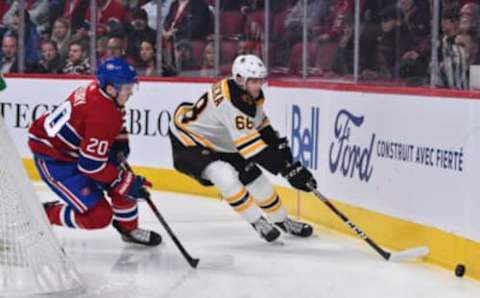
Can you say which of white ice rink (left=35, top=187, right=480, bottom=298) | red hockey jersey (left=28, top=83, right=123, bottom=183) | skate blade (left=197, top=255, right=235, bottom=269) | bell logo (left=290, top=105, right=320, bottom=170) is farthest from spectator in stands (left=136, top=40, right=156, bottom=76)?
skate blade (left=197, top=255, right=235, bottom=269)

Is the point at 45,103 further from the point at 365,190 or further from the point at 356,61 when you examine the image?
the point at 365,190

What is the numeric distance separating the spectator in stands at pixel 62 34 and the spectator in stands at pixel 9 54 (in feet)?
1.16

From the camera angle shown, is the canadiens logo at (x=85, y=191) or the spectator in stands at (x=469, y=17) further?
the spectator in stands at (x=469, y=17)

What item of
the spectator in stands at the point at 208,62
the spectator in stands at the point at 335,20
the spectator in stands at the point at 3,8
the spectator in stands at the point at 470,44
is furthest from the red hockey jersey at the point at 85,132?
the spectator in stands at the point at 3,8

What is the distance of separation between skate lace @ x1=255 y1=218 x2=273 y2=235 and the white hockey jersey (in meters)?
0.36

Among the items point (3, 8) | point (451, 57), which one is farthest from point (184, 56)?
point (451, 57)

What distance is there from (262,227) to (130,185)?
32.7 inches

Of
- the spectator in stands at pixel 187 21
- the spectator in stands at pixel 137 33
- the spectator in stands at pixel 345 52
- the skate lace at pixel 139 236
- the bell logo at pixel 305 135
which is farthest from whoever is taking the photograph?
the spectator in stands at pixel 137 33

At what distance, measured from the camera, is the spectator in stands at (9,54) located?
10.0 meters

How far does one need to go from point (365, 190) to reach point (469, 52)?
0.95 m

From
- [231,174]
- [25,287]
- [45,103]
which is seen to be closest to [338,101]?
[231,174]

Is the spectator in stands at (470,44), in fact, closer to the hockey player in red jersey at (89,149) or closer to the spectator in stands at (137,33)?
the hockey player in red jersey at (89,149)

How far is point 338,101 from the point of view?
22.0 ft

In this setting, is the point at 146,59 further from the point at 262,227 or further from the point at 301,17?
the point at 262,227
